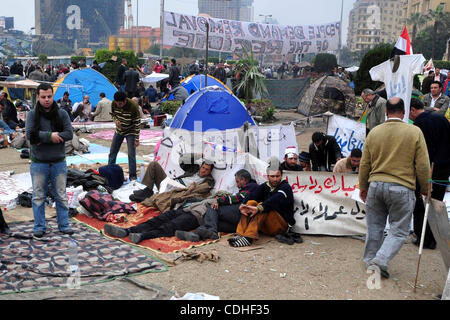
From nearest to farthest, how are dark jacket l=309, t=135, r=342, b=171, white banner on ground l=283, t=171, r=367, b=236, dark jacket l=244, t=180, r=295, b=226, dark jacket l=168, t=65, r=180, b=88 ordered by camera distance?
dark jacket l=244, t=180, r=295, b=226
white banner on ground l=283, t=171, r=367, b=236
dark jacket l=309, t=135, r=342, b=171
dark jacket l=168, t=65, r=180, b=88

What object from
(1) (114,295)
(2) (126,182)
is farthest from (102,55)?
(1) (114,295)

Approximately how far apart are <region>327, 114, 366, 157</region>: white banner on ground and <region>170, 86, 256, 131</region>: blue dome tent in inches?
103

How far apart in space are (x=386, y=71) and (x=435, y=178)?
119 inches

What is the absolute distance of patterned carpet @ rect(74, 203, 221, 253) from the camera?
591 cm

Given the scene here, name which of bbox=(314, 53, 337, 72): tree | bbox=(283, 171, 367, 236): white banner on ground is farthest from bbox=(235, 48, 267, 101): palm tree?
bbox=(314, 53, 337, 72): tree

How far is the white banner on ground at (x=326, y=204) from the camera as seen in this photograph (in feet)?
20.8

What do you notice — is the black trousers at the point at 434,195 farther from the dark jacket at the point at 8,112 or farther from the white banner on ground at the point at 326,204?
the dark jacket at the point at 8,112

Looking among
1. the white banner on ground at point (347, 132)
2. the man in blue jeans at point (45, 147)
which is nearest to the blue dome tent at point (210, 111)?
the white banner on ground at point (347, 132)

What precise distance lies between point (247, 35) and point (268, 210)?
2070 cm

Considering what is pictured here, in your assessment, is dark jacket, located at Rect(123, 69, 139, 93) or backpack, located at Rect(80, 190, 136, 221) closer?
backpack, located at Rect(80, 190, 136, 221)

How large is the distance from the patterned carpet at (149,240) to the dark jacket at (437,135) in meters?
2.74

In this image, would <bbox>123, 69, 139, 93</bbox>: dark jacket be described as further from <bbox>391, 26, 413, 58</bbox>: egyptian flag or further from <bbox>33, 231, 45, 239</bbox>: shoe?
<bbox>33, 231, 45, 239</bbox>: shoe

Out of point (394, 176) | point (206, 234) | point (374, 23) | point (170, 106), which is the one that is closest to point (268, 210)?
point (206, 234)
